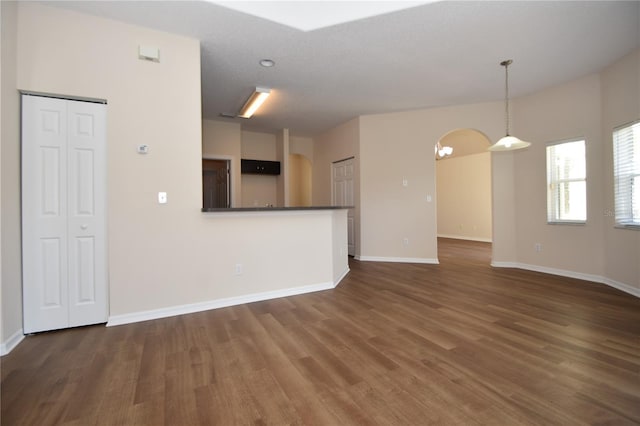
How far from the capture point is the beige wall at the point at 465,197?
28.3 feet

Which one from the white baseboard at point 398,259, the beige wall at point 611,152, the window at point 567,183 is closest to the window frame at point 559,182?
the window at point 567,183

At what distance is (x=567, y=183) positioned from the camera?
176 inches

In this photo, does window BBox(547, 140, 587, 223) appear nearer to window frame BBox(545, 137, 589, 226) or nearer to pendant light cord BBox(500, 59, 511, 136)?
window frame BBox(545, 137, 589, 226)

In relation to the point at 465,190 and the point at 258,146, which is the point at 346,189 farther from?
the point at 465,190

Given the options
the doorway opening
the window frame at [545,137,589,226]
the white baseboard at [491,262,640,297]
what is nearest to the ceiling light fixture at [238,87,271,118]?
the window frame at [545,137,589,226]

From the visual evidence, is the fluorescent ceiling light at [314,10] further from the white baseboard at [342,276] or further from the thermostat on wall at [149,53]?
the white baseboard at [342,276]

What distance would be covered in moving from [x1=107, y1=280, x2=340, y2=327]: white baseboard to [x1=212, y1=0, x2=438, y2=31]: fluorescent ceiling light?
2.92 m

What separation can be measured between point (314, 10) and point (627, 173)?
4261mm

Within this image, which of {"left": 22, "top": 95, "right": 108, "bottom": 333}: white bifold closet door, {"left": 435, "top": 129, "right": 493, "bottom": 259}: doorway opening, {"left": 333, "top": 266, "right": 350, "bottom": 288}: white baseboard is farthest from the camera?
{"left": 435, "top": 129, "right": 493, "bottom": 259}: doorway opening

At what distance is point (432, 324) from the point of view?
268cm

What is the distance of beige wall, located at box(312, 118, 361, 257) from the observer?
19.5 feet

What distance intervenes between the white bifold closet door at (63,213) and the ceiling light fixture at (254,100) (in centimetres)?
213

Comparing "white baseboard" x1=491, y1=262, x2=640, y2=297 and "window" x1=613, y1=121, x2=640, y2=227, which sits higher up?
"window" x1=613, y1=121, x2=640, y2=227

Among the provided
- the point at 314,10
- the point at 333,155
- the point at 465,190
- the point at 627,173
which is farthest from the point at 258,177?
the point at 465,190
